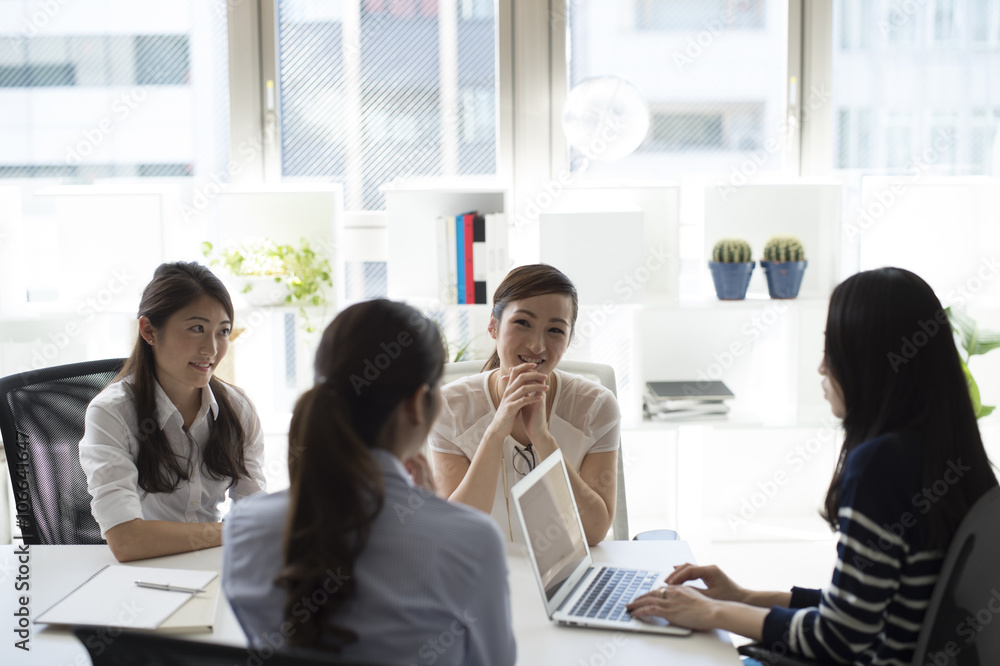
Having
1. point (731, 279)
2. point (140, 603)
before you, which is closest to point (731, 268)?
point (731, 279)

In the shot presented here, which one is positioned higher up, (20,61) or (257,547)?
(20,61)

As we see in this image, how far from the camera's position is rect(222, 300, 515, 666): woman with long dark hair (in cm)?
99

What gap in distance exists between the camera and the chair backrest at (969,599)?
1.22m

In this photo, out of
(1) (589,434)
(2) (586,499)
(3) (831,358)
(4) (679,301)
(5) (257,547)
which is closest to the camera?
(5) (257,547)

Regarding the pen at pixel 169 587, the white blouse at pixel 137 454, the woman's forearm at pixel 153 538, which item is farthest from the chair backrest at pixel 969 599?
the white blouse at pixel 137 454

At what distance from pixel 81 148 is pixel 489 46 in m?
1.73

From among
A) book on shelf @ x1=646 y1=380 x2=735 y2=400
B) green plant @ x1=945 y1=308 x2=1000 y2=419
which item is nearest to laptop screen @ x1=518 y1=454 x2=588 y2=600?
book on shelf @ x1=646 y1=380 x2=735 y2=400

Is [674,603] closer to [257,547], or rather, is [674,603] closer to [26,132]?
[257,547]

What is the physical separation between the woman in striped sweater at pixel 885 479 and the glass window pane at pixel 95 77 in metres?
3.03

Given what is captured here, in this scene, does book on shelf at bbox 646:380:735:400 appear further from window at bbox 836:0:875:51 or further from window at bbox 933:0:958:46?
window at bbox 933:0:958:46

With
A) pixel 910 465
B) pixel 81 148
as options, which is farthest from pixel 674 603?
pixel 81 148

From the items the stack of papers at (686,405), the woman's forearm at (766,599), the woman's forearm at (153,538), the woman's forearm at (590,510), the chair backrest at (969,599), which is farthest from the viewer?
the stack of papers at (686,405)

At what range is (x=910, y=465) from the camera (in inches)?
51.3

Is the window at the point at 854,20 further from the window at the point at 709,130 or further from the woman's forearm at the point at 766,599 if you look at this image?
the woman's forearm at the point at 766,599
